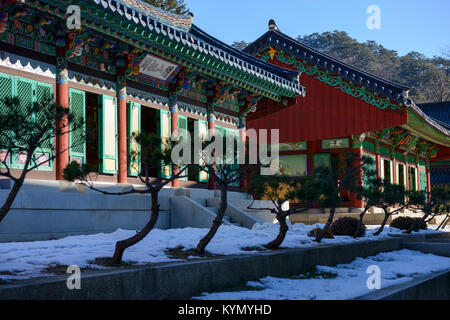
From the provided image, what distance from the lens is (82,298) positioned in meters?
5.66

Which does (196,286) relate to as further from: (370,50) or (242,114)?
(370,50)

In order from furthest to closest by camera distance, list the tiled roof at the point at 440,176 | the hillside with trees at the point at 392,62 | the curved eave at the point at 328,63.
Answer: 1. the hillside with trees at the point at 392,62
2. the tiled roof at the point at 440,176
3. the curved eave at the point at 328,63

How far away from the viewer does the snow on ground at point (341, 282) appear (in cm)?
734

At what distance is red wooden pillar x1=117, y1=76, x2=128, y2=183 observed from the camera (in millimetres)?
14297

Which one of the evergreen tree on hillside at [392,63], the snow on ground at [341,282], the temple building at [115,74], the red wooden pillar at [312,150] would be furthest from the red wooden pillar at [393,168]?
the evergreen tree on hillside at [392,63]

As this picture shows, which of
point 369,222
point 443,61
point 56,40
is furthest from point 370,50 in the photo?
point 56,40

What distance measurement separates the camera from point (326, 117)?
2541cm

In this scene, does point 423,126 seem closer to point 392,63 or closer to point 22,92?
point 22,92

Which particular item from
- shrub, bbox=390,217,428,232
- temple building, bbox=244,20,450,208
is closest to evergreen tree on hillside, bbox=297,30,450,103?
temple building, bbox=244,20,450,208

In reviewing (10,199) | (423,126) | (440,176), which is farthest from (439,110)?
(10,199)

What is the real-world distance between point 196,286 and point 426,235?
11.7m

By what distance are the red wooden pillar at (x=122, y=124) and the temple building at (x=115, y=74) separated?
25 millimetres

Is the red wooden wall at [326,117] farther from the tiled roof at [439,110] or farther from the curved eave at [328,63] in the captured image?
the tiled roof at [439,110]
